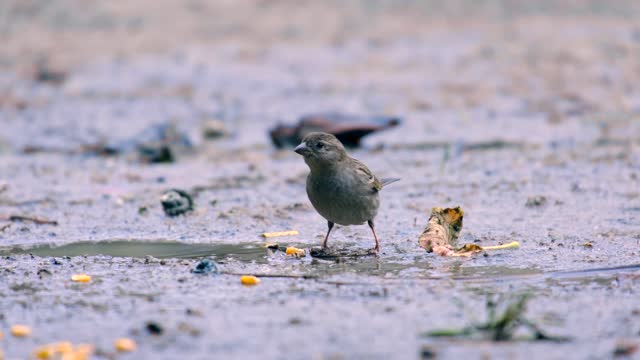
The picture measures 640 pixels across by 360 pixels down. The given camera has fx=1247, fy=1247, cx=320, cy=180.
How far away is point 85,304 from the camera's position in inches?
249

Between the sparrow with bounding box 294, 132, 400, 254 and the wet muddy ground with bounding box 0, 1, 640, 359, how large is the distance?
0.35 meters

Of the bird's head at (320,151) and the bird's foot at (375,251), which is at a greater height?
the bird's head at (320,151)

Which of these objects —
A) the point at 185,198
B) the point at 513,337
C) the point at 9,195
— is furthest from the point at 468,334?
the point at 9,195

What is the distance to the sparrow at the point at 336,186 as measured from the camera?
787 cm

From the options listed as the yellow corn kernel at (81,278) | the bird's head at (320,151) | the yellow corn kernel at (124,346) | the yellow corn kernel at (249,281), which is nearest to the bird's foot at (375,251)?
the bird's head at (320,151)

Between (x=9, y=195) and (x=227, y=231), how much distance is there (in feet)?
8.66

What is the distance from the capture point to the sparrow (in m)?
7.87

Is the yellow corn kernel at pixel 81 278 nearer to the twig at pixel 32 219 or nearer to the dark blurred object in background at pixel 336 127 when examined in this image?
the twig at pixel 32 219

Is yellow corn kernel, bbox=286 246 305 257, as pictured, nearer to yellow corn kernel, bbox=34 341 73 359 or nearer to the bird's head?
the bird's head

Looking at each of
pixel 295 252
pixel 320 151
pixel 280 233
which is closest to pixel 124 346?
pixel 295 252

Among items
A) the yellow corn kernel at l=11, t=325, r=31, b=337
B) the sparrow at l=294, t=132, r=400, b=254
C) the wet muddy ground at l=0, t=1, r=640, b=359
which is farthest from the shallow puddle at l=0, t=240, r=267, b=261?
the yellow corn kernel at l=11, t=325, r=31, b=337

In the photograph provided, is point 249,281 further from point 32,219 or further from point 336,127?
point 336,127

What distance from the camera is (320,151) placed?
8.01m

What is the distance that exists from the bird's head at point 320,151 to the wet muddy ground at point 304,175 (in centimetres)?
58
